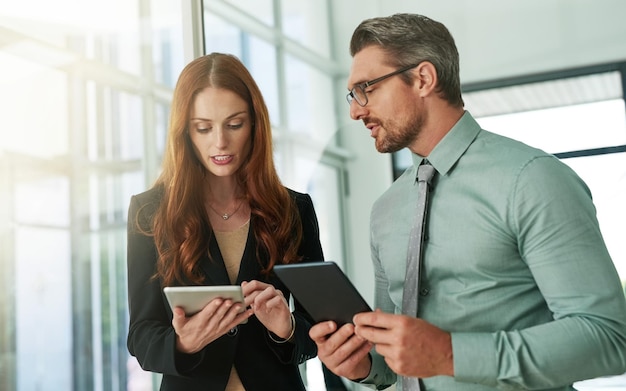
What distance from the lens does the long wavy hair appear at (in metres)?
2.31

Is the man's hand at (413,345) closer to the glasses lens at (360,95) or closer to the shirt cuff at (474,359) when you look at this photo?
the shirt cuff at (474,359)

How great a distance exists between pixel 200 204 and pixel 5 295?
1.77m

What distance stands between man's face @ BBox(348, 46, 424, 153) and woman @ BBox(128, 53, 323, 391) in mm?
519

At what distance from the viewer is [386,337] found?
62.3 inches

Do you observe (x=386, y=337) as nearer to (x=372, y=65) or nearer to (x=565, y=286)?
(x=565, y=286)

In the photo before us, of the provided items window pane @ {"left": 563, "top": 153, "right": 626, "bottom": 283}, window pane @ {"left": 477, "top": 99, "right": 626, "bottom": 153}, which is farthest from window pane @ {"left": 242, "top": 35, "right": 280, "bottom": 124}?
window pane @ {"left": 563, "top": 153, "right": 626, "bottom": 283}

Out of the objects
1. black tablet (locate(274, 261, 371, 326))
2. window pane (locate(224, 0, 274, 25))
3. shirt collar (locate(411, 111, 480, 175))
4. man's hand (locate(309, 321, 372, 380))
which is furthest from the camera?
window pane (locate(224, 0, 274, 25))

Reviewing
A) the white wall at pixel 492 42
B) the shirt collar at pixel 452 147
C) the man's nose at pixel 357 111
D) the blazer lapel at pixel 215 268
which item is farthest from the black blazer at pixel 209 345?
the white wall at pixel 492 42

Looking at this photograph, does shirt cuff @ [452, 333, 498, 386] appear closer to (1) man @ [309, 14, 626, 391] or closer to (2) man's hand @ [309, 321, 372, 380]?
(1) man @ [309, 14, 626, 391]

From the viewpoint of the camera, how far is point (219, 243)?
238 cm

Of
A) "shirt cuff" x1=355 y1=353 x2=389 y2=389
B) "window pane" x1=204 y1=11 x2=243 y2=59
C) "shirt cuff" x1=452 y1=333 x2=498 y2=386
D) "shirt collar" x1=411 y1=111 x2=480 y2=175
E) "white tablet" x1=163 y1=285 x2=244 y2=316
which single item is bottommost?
"shirt cuff" x1=355 y1=353 x2=389 y2=389

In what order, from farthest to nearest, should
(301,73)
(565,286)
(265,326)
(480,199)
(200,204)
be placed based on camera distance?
(301,73) < (200,204) < (265,326) < (480,199) < (565,286)

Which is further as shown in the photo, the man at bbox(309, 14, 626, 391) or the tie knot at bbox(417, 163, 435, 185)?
the tie knot at bbox(417, 163, 435, 185)

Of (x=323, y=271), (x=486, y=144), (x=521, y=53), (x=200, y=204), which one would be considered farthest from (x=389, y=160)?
(x=323, y=271)
